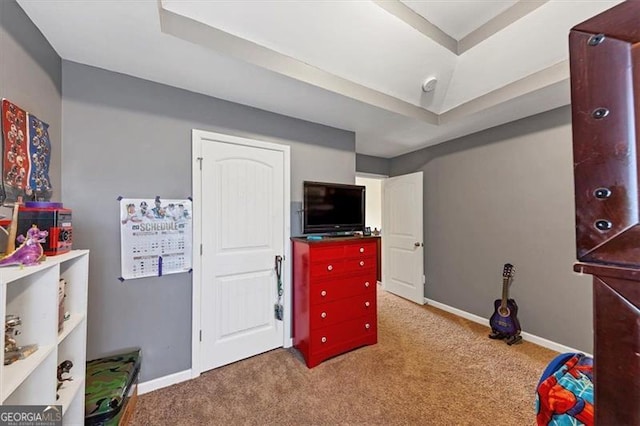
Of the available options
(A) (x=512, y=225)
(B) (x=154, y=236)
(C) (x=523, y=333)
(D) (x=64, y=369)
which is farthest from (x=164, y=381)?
(A) (x=512, y=225)

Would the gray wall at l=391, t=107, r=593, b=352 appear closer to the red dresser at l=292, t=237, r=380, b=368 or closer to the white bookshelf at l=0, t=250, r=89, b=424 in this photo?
the red dresser at l=292, t=237, r=380, b=368

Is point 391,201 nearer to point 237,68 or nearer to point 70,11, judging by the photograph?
point 237,68

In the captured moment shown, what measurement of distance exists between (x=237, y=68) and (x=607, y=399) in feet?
7.13

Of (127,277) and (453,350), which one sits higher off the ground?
(127,277)

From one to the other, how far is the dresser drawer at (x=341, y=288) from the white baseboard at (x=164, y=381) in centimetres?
114

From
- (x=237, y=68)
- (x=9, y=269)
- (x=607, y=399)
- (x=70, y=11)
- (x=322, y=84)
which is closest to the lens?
(x=607, y=399)

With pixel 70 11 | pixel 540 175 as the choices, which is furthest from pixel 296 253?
pixel 540 175

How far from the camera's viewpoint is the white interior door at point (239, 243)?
2129mm

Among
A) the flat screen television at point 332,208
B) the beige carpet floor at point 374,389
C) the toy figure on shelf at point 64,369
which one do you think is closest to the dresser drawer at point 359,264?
the flat screen television at point 332,208

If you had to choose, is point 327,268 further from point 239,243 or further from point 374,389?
point 374,389

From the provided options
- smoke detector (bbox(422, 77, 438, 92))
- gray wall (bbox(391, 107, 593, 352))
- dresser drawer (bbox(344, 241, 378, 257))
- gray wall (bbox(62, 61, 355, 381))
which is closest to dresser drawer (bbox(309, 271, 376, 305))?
dresser drawer (bbox(344, 241, 378, 257))

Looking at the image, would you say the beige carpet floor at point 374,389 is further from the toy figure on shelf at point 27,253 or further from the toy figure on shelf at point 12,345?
the toy figure on shelf at point 27,253

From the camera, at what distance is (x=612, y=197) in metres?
0.42

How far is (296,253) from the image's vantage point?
2463 mm
